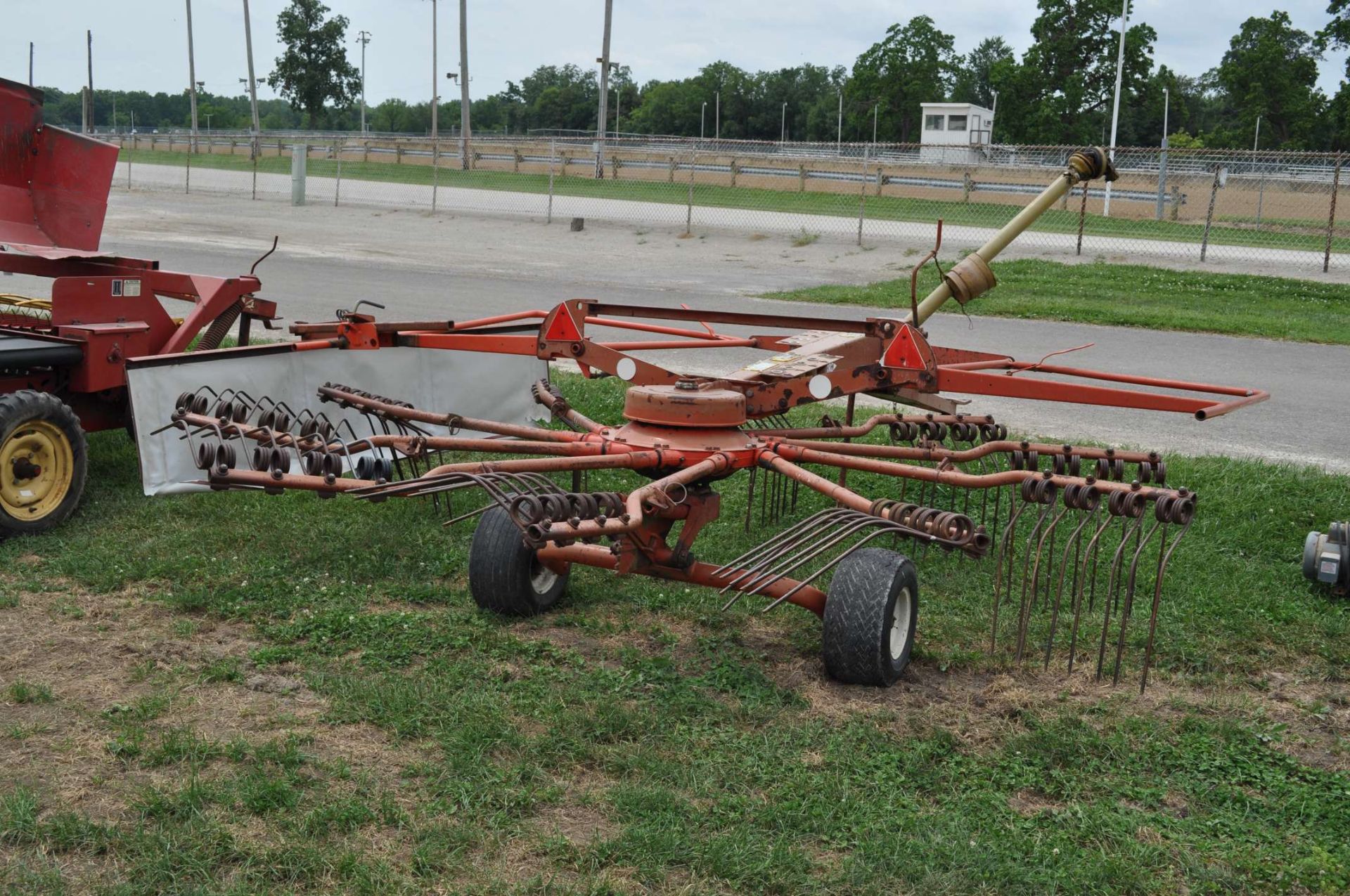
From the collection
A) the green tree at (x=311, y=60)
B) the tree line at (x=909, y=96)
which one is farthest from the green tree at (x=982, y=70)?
the green tree at (x=311, y=60)

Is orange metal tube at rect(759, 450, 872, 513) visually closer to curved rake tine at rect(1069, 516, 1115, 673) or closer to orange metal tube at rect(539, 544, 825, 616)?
orange metal tube at rect(539, 544, 825, 616)

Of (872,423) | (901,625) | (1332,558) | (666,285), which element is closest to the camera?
(901,625)

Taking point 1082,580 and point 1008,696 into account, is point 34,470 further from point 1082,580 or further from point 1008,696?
point 1082,580

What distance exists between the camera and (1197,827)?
381 centimetres

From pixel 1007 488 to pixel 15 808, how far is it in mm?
5644

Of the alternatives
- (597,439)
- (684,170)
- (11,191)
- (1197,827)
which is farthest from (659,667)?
(684,170)

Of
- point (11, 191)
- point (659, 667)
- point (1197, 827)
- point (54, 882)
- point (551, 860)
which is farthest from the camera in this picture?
point (11, 191)

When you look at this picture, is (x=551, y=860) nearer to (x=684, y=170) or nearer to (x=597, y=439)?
(x=597, y=439)

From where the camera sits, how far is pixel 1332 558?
5.73m

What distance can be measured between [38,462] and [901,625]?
13.4ft

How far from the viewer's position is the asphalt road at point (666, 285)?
959cm

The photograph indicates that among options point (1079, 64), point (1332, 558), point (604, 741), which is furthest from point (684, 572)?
point (1079, 64)

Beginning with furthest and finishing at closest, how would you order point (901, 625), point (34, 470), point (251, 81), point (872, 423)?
point (251, 81) < point (872, 423) < point (34, 470) < point (901, 625)

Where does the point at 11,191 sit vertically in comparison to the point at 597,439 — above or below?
above
